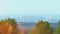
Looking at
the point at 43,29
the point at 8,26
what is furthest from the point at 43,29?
the point at 8,26

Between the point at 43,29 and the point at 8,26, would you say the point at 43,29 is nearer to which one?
the point at 43,29

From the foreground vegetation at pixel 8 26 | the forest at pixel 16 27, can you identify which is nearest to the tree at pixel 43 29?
the forest at pixel 16 27

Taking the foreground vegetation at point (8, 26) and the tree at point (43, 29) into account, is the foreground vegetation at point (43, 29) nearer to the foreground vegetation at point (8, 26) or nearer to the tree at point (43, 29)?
the tree at point (43, 29)

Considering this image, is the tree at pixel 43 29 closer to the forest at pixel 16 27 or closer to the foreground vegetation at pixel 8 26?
the forest at pixel 16 27

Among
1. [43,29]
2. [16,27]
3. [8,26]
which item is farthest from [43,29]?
[8,26]

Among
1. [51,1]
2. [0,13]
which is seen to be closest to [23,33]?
[0,13]

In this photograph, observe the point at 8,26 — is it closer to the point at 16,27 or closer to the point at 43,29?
the point at 16,27

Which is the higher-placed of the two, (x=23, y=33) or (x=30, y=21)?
(x=30, y=21)

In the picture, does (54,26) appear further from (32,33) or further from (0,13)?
(0,13)
